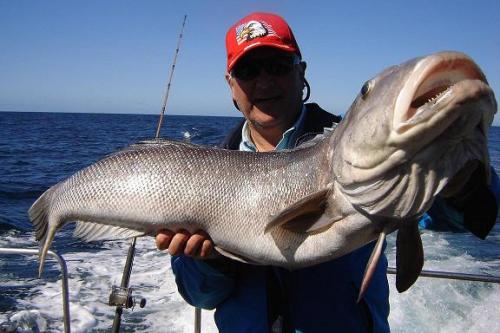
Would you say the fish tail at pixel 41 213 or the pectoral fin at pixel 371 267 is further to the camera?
the fish tail at pixel 41 213

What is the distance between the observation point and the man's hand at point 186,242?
2.65 m

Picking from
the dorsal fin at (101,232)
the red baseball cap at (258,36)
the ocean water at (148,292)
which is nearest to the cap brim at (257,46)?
the red baseball cap at (258,36)

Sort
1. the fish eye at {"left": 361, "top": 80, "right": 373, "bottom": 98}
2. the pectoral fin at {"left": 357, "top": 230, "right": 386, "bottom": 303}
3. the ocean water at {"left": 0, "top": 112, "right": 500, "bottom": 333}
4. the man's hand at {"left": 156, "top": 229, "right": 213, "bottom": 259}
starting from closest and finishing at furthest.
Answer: the fish eye at {"left": 361, "top": 80, "right": 373, "bottom": 98} → the pectoral fin at {"left": 357, "top": 230, "right": 386, "bottom": 303} → the man's hand at {"left": 156, "top": 229, "right": 213, "bottom": 259} → the ocean water at {"left": 0, "top": 112, "right": 500, "bottom": 333}

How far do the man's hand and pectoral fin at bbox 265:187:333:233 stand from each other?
46 cm

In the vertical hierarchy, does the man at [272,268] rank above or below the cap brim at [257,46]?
below

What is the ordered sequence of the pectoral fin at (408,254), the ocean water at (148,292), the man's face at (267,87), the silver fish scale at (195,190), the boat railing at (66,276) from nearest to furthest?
the pectoral fin at (408,254) < the silver fish scale at (195,190) < the man's face at (267,87) < the boat railing at (66,276) < the ocean water at (148,292)

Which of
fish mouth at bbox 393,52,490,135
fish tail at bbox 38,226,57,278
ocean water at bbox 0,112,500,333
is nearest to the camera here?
fish mouth at bbox 393,52,490,135

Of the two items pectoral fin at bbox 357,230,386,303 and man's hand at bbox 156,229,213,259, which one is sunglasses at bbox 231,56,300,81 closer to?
man's hand at bbox 156,229,213,259

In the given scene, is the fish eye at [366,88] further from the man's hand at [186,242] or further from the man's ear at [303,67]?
the man's ear at [303,67]

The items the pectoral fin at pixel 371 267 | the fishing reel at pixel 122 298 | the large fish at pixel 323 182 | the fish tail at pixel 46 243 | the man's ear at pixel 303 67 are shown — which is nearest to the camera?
the large fish at pixel 323 182

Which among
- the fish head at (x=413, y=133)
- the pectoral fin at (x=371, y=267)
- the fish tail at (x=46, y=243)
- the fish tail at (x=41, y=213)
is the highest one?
the fish head at (x=413, y=133)

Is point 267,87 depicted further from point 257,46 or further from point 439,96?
point 439,96

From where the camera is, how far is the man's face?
312cm

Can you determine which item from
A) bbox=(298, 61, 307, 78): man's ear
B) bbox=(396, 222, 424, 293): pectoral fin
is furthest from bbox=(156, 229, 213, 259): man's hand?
bbox=(298, 61, 307, 78): man's ear
